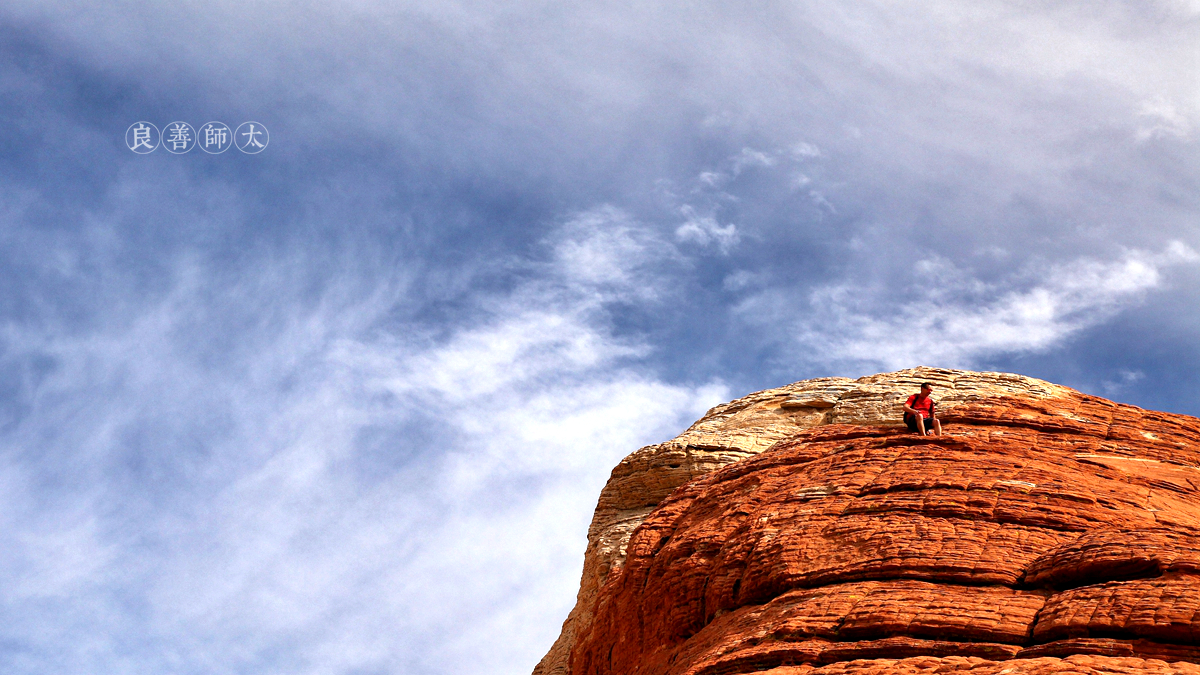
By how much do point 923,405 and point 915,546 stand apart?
19.1 feet

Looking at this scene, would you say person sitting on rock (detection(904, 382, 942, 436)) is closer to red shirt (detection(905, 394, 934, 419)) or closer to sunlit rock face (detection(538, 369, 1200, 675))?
red shirt (detection(905, 394, 934, 419))

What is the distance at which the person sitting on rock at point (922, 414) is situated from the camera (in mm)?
22328

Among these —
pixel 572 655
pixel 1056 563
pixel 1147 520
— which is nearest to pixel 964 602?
pixel 1056 563

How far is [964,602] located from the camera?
1597 centimetres

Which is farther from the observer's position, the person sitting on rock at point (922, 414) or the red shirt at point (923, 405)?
the red shirt at point (923, 405)

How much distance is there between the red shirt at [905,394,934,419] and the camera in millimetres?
22625

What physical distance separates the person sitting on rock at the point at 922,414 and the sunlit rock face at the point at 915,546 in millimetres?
417

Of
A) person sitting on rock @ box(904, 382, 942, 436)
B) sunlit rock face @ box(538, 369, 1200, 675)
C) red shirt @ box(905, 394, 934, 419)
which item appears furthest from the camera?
red shirt @ box(905, 394, 934, 419)

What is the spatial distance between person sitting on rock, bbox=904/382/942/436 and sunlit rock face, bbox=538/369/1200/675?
1.37 feet

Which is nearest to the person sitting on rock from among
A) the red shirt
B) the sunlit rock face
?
the red shirt

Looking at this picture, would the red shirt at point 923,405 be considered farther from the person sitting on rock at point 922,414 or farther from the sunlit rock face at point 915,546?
the sunlit rock face at point 915,546

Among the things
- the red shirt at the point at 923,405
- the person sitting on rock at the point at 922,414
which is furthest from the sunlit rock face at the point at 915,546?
the red shirt at the point at 923,405

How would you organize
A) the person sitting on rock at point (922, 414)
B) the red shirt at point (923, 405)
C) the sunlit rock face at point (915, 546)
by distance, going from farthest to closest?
the red shirt at point (923, 405) → the person sitting on rock at point (922, 414) → the sunlit rock face at point (915, 546)

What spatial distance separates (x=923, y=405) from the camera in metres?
22.7
